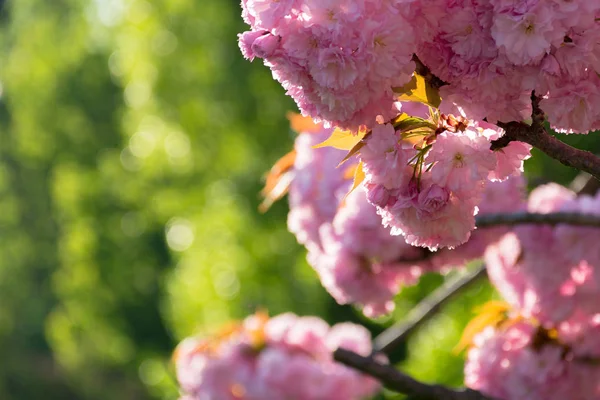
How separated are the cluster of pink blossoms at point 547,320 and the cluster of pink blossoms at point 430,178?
4.52ft

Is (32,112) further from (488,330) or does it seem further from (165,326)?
(488,330)

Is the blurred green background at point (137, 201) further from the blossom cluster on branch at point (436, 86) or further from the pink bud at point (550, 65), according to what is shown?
the pink bud at point (550, 65)

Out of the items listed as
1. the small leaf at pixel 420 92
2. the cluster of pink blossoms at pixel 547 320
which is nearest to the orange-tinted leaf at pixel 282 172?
the cluster of pink blossoms at pixel 547 320

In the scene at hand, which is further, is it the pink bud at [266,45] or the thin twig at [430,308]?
the thin twig at [430,308]

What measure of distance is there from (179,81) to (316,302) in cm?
368

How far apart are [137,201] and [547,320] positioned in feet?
36.3

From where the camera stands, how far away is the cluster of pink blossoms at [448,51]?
85 centimetres

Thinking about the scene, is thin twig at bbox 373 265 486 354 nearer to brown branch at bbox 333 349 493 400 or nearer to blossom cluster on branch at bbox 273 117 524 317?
blossom cluster on branch at bbox 273 117 524 317

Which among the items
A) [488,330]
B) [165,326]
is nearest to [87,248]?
[165,326]

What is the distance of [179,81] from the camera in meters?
10.7

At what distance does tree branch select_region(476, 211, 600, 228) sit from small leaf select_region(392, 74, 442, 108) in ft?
3.03

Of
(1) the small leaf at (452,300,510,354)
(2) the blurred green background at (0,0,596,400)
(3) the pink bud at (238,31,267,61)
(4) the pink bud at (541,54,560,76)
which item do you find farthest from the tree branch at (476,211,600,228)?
(2) the blurred green background at (0,0,596,400)

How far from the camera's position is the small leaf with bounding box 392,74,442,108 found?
96cm

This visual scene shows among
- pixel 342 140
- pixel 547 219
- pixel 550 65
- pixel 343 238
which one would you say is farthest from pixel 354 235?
pixel 550 65
